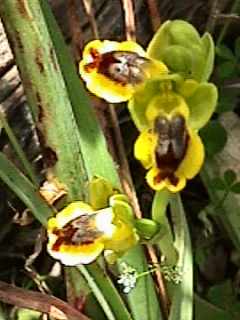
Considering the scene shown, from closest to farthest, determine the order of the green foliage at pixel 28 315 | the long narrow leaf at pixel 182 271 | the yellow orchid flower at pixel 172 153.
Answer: the yellow orchid flower at pixel 172 153 < the long narrow leaf at pixel 182 271 < the green foliage at pixel 28 315

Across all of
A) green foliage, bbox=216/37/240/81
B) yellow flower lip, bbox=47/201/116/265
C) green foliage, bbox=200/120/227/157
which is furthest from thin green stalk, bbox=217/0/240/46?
yellow flower lip, bbox=47/201/116/265

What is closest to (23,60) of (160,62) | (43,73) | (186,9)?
(43,73)

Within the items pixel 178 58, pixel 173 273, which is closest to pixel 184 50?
pixel 178 58

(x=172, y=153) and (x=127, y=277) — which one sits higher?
(x=172, y=153)

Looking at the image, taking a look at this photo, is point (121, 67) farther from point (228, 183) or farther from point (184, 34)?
point (228, 183)

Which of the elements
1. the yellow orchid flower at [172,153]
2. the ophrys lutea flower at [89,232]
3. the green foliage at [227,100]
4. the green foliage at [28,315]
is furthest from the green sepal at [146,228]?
the green foliage at [227,100]

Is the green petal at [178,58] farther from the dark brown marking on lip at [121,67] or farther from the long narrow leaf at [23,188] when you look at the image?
the long narrow leaf at [23,188]

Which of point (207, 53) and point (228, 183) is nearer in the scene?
point (207, 53)
